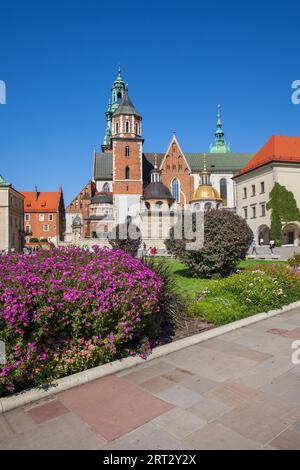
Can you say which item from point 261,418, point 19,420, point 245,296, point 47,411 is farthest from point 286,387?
point 245,296

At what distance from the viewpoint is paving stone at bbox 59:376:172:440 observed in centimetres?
322

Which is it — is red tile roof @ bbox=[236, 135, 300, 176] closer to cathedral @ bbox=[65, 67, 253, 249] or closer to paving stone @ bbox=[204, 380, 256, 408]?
cathedral @ bbox=[65, 67, 253, 249]

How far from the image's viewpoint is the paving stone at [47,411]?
3.42 m

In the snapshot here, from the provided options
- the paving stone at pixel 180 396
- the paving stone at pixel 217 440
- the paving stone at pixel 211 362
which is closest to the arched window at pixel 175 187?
the paving stone at pixel 211 362

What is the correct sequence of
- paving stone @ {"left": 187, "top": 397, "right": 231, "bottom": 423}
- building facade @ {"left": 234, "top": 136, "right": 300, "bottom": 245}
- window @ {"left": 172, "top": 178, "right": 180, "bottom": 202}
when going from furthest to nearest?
window @ {"left": 172, "top": 178, "right": 180, "bottom": 202} < building facade @ {"left": 234, "top": 136, "right": 300, "bottom": 245} < paving stone @ {"left": 187, "top": 397, "right": 231, "bottom": 423}

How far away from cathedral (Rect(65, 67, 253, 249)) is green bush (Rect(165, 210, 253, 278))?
1258 inches

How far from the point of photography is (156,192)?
54531mm

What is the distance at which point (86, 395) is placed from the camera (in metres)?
3.90

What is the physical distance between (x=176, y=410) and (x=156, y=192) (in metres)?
51.8

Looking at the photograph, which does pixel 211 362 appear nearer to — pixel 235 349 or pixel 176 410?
pixel 235 349

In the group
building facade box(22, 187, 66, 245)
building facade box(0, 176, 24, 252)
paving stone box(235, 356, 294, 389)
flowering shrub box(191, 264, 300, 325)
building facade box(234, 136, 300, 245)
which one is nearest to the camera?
paving stone box(235, 356, 294, 389)

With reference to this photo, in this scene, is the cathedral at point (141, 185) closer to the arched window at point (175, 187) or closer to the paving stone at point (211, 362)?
the arched window at point (175, 187)

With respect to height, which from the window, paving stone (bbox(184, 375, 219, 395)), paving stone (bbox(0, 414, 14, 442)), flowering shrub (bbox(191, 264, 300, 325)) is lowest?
paving stone (bbox(0, 414, 14, 442))

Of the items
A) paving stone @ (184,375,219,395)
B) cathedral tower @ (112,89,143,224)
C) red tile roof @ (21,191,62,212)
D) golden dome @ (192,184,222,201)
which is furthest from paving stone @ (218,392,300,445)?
red tile roof @ (21,191,62,212)
